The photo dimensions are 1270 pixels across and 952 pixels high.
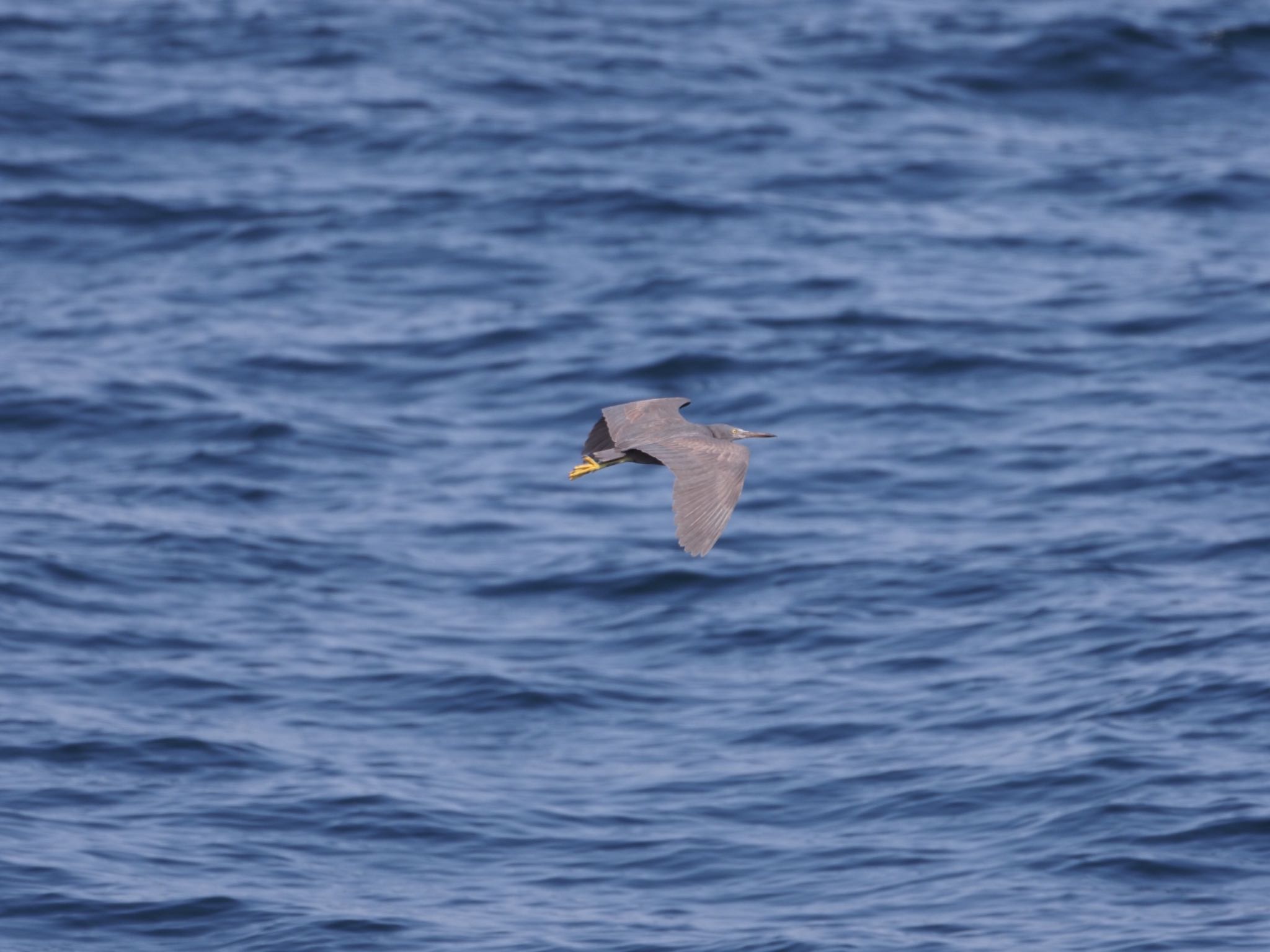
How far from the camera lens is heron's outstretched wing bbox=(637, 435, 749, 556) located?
702 cm

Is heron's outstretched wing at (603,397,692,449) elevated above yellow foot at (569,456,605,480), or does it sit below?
above

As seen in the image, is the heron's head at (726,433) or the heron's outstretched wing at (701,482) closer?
the heron's outstretched wing at (701,482)

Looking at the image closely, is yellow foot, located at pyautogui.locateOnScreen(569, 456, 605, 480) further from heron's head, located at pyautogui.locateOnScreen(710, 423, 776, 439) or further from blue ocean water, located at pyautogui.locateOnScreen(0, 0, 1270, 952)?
blue ocean water, located at pyautogui.locateOnScreen(0, 0, 1270, 952)

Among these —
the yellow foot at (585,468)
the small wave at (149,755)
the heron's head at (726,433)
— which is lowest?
the small wave at (149,755)

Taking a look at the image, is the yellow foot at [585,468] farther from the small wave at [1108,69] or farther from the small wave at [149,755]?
the small wave at [1108,69]

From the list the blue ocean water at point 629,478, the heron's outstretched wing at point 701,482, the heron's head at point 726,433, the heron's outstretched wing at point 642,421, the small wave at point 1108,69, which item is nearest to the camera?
the heron's outstretched wing at point 701,482

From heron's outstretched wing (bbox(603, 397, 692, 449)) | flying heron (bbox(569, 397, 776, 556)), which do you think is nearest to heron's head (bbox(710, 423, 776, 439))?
flying heron (bbox(569, 397, 776, 556))

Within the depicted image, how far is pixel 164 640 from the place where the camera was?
41.3ft

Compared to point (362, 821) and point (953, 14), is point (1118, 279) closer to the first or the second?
point (953, 14)

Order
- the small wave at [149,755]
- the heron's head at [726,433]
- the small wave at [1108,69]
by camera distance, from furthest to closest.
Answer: the small wave at [1108,69]
the small wave at [149,755]
the heron's head at [726,433]

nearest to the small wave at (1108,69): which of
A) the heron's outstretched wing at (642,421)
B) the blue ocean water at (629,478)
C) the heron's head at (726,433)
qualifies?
the blue ocean water at (629,478)

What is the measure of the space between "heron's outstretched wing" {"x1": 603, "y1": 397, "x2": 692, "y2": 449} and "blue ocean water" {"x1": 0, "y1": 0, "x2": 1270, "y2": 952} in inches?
110

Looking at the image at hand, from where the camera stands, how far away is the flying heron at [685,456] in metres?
7.12

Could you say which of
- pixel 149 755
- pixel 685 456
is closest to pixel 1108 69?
pixel 149 755
